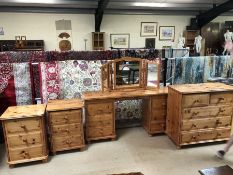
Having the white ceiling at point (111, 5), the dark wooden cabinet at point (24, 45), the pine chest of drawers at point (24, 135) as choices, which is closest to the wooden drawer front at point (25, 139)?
the pine chest of drawers at point (24, 135)

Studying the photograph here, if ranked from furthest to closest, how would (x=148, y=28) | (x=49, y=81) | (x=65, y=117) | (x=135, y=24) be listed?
(x=148, y=28)
(x=135, y=24)
(x=49, y=81)
(x=65, y=117)

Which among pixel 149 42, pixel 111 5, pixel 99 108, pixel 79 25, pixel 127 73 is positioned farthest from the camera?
pixel 149 42

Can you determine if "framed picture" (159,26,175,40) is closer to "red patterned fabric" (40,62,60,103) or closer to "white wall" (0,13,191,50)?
"white wall" (0,13,191,50)

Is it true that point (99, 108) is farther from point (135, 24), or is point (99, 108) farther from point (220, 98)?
point (135, 24)

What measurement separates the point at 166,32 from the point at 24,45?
550 cm

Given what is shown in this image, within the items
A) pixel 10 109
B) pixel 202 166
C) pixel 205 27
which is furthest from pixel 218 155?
pixel 205 27

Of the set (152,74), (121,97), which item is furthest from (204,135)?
(121,97)

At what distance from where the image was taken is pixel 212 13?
8180mm

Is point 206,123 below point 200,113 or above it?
below

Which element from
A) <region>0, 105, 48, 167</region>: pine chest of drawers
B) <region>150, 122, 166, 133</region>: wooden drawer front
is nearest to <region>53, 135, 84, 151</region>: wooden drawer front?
<region>0, 105, 48, 167</region>: pine chest of drawers

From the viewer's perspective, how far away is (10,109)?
117 inches

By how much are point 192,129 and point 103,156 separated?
1.34 meters

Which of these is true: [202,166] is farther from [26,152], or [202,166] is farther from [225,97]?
[26,152]

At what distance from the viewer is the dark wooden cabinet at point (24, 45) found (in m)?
7.39
